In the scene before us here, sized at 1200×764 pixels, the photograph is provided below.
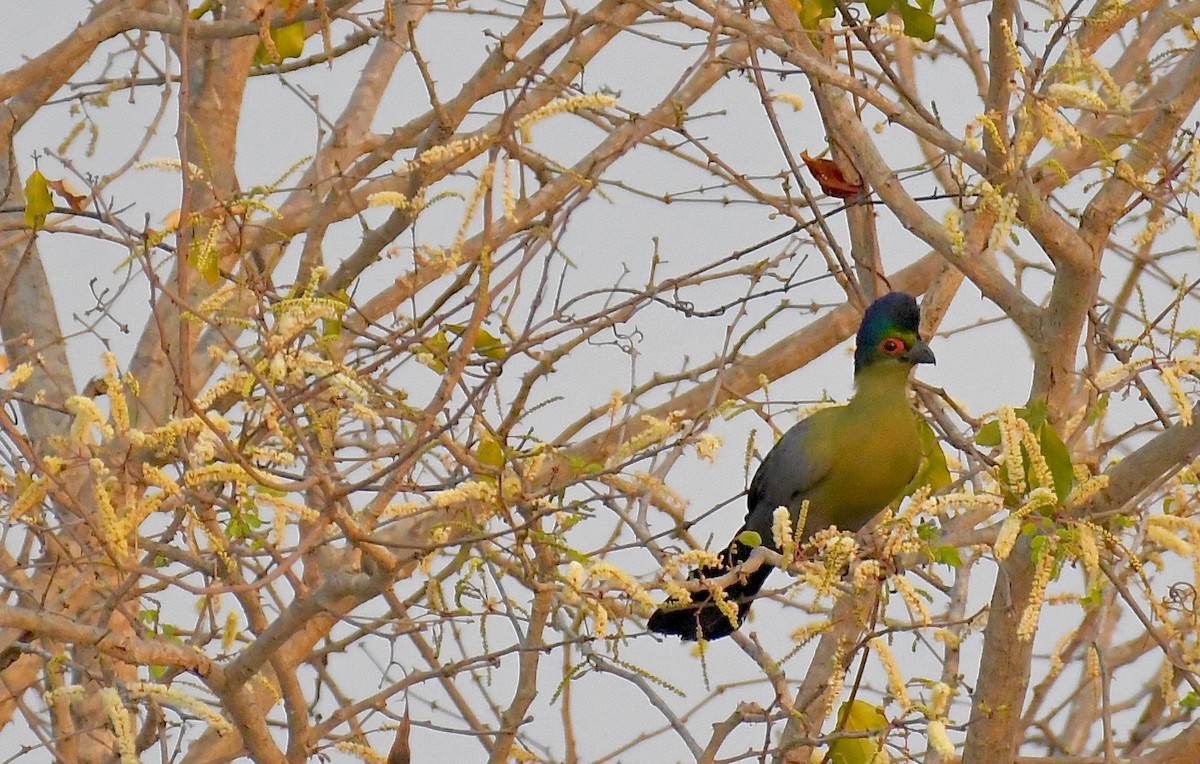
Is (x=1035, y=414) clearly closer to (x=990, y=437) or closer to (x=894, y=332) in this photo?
(x=990, y=437)

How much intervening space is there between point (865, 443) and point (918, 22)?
3.74ft

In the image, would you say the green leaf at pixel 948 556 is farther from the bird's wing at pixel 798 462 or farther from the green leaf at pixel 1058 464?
the bird's wing at pixel 798 462

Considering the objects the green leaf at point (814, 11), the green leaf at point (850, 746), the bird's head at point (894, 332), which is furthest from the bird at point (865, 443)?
the green leaf at point (850, 746)

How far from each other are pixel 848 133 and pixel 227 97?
1.93 m

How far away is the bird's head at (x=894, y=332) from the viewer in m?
3.26

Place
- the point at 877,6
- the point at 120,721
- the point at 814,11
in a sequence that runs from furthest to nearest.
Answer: the point at 814,11
the point at 877,6
the point at 120,721

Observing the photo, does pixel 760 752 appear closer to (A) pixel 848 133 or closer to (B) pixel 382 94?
(A) pixel 848 133

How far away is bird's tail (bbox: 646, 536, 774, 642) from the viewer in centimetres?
288

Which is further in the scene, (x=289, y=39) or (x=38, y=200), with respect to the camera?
(x=289, y=39)

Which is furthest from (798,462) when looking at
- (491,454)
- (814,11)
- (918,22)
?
(491,454)

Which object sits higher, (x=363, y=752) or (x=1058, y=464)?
(x=363, y=752)

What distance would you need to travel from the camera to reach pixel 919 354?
3.29 meters

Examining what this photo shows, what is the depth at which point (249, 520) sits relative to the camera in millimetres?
2652

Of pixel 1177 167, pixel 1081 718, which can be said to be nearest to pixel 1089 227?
pixel 1177 167
